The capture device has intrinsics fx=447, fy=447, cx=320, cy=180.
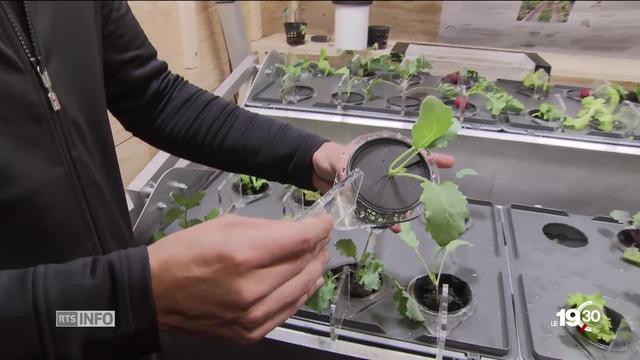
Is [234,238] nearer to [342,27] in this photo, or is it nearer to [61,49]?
[61,49]

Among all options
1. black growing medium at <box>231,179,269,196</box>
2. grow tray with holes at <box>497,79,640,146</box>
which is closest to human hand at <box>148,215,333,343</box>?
black growing medium at <box>231,179,269,196</box>

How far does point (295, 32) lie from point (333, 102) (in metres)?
0.23

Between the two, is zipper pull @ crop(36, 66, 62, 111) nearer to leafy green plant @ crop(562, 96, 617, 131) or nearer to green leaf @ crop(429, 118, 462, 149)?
green leaf @ crop(429, 118, 462, 149)

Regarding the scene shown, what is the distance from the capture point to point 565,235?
89 centimetres

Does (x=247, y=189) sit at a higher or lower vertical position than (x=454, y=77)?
lower

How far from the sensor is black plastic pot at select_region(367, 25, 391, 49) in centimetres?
115

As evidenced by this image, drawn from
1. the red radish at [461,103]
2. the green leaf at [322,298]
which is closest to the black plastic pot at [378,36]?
the red radish at [461,103]

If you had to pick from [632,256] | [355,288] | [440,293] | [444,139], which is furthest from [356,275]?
[632,256]

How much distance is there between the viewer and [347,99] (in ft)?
3.70

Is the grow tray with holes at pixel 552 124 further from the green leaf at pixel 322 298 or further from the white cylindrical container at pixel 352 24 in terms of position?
the green leaf at pixel 322 298

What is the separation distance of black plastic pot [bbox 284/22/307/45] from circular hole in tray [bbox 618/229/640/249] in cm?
85

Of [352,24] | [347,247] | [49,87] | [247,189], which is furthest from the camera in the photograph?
[352,24]

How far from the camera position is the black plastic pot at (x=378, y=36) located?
1149 mm

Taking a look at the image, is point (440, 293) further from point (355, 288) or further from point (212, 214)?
point (212, 214)
